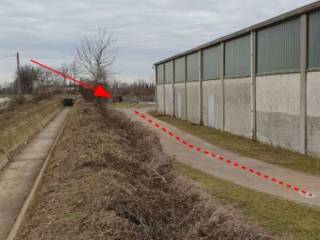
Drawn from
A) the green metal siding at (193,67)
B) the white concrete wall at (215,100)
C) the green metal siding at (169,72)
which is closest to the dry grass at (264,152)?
the white concrete wall at (215,100)

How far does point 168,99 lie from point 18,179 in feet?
112

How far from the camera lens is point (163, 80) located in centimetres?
4884

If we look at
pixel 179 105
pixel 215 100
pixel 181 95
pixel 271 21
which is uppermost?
pixel 271 21

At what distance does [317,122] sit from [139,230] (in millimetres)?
11792

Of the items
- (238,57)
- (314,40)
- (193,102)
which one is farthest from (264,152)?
(193,102)

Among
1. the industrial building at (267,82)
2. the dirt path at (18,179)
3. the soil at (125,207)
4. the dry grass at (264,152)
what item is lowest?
the dry grass at (264,152)

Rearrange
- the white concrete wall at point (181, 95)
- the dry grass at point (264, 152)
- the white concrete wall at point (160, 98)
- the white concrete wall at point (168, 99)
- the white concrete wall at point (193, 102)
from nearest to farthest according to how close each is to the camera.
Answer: the dry grass at point (264, 152) → the white concrete wall at point (193, 102) → the white concrete wall at point (181, 95) → the white concrete wall at point (168, 99) → the white concrete wall at point (160, 98)

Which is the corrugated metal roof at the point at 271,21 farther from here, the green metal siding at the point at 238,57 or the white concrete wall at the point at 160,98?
the white concrete wall at the point at 160,98

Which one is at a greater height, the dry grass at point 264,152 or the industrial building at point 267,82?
the industrial building at point 267,82

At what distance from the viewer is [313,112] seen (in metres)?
16.2

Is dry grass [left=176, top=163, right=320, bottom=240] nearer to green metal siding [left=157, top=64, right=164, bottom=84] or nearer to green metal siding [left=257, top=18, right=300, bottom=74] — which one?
green metal siding [left=257, top=18, right=300, bottom=74]

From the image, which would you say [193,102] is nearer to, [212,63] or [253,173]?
[212,63]

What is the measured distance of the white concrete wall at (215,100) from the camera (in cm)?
Result: 2836

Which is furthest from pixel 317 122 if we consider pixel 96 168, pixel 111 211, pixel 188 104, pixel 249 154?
pixel 188 104
